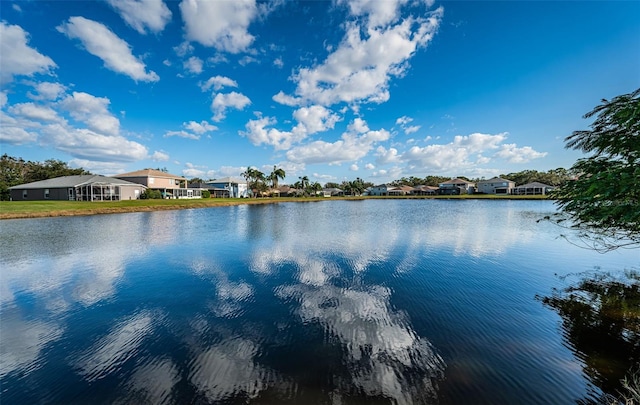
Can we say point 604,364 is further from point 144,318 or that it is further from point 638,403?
point 144,318

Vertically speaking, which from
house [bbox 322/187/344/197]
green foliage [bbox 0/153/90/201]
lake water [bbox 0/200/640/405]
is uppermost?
green foliage [bbox 0/153/90/201]

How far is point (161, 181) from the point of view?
61.9m

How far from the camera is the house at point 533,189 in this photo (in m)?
86.5

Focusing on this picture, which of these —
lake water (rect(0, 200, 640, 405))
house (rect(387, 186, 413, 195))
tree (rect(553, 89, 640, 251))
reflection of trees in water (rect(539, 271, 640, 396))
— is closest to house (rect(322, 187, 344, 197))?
house (rect(387, 186, 413, 195))

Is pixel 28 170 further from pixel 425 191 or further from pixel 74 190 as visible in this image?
pixel 425 191

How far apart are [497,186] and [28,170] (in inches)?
5591

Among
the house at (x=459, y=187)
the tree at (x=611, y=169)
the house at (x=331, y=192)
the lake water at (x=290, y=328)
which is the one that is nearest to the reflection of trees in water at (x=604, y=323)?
the lake water at (x=290, y=328)

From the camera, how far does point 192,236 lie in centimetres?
1947

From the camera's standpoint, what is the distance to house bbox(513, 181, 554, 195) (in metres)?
86.5

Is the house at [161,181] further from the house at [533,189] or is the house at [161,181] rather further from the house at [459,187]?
the house at [533,189]

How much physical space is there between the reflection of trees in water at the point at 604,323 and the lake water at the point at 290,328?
25 cm

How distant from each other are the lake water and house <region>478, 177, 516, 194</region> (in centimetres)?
9521

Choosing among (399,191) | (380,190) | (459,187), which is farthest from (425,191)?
(380,190)

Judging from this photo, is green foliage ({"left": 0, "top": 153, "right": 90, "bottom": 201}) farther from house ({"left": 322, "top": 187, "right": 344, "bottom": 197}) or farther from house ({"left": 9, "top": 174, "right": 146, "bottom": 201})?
house ({"left": 322, "top": 187, "right": 344, "bottom": 197})
